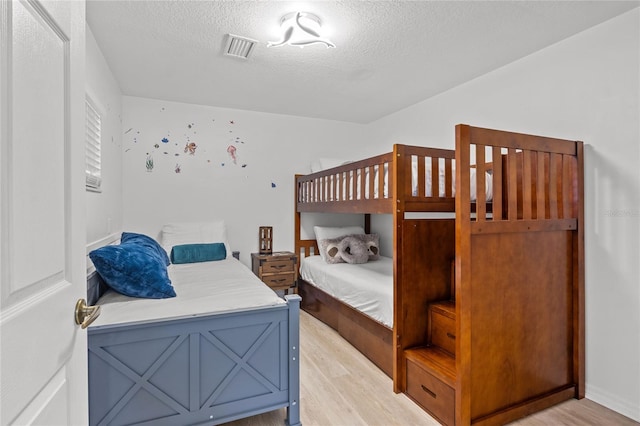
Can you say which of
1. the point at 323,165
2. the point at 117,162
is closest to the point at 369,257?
the point at 323,165

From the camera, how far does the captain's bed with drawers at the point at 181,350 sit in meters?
1.42

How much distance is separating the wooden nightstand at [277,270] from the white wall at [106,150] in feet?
4.70

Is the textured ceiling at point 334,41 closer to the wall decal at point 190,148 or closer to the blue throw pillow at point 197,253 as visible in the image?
the wall decal at point 190,148

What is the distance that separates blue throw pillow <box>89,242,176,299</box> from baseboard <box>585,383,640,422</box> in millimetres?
2590

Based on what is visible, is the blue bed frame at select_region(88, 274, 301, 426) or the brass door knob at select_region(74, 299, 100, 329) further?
the blue bed frame at select_region(88, 274, 301, 426)

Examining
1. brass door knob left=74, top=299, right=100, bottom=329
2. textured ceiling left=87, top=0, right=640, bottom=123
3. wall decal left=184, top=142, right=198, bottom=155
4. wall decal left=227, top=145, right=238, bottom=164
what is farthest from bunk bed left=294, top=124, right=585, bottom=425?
wall decal left=184, top=142, right=198, bottom=155

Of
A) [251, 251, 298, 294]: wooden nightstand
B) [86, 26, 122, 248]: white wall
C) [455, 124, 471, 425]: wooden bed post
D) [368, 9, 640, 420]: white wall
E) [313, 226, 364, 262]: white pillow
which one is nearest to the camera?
[455, 124, 471, 425]: wooden bed post

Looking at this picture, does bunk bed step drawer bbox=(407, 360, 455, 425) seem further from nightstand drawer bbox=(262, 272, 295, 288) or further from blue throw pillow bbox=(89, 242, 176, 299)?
nightstand drawer bbox=(262, 272, 295, 288)

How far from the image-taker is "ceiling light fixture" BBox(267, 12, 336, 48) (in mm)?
1938

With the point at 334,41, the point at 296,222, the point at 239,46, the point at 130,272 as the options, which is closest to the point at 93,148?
the point at 130,272

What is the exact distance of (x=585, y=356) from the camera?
2.06 m

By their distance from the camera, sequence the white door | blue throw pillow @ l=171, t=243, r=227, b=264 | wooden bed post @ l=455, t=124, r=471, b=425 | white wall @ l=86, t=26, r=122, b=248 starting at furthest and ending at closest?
blue throw pillow @ l=171, t=243, r=227, b=264, white wall @ l=86, t=26, r=122, b=248, wooden bed post @ l=455, t=124, r=471, b=425, the white door

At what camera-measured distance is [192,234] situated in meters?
3.51

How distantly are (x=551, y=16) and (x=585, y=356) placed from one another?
2.11m
